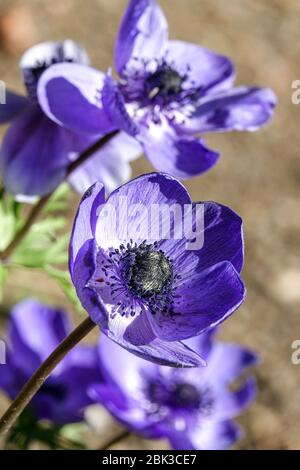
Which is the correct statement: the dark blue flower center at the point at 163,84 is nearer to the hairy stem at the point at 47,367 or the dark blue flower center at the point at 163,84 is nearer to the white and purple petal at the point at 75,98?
the white and purple petal at the point at 75,98

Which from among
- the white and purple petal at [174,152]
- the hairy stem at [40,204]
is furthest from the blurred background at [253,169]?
the white and purple petal at [174,152]

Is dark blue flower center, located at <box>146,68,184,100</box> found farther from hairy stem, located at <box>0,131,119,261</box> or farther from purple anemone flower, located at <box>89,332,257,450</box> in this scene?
purple anemone flower, located at <box>89,332,257,450</box>

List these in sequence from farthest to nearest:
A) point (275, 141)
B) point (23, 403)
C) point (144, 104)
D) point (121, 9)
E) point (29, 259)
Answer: point (121, 9)
point (275, 141)
point (29, 259)
point (144, 104)
point (23, 403)

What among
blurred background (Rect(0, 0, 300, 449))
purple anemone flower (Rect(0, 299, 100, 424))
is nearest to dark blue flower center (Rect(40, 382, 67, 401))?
purple anemone flower (Rect(0, 299, 100, 424))

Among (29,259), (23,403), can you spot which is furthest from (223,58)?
(23,403)

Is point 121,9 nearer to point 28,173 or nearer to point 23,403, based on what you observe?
point 28,173

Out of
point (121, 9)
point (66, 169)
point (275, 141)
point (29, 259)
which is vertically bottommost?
point (275, 141)
